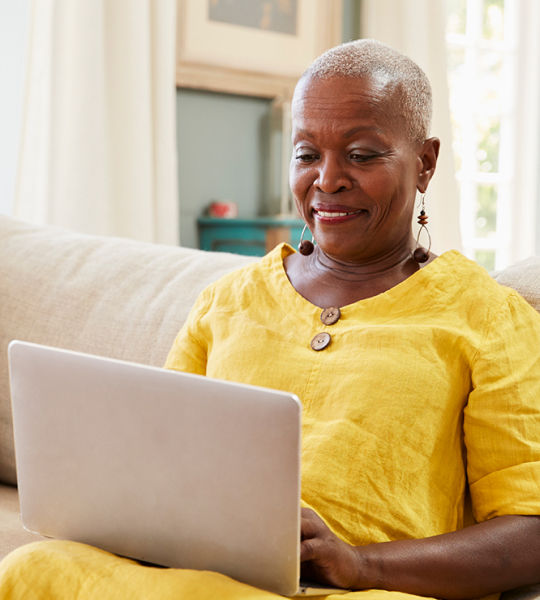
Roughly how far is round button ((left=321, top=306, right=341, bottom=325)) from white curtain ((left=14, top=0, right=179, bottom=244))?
1780mm

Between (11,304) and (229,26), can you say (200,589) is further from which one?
(229,26)

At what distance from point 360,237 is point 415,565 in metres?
0.43

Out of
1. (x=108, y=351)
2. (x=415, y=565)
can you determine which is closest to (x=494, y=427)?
(x=415, y=565)

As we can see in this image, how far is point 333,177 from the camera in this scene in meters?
1.10

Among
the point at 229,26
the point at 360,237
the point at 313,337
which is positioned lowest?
the point at 313,337

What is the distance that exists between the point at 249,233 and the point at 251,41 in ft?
2.66

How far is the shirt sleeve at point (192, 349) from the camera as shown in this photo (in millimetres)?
1235

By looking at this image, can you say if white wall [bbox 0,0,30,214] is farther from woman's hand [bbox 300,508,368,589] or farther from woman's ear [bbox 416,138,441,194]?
woman's hand [bbox 300,508,368,589]

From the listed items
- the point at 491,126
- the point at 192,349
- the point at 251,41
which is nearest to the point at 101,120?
the point at 251,41

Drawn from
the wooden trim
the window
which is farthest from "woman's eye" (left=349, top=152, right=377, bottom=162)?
the window

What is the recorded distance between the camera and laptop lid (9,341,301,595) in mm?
773

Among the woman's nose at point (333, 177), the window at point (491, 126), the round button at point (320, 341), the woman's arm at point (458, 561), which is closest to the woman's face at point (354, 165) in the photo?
the woman's nose at point (333, 177)

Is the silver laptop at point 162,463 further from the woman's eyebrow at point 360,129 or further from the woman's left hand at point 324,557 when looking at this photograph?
the woman's eyebrow at point 360,129

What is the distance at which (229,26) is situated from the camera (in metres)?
3.29
